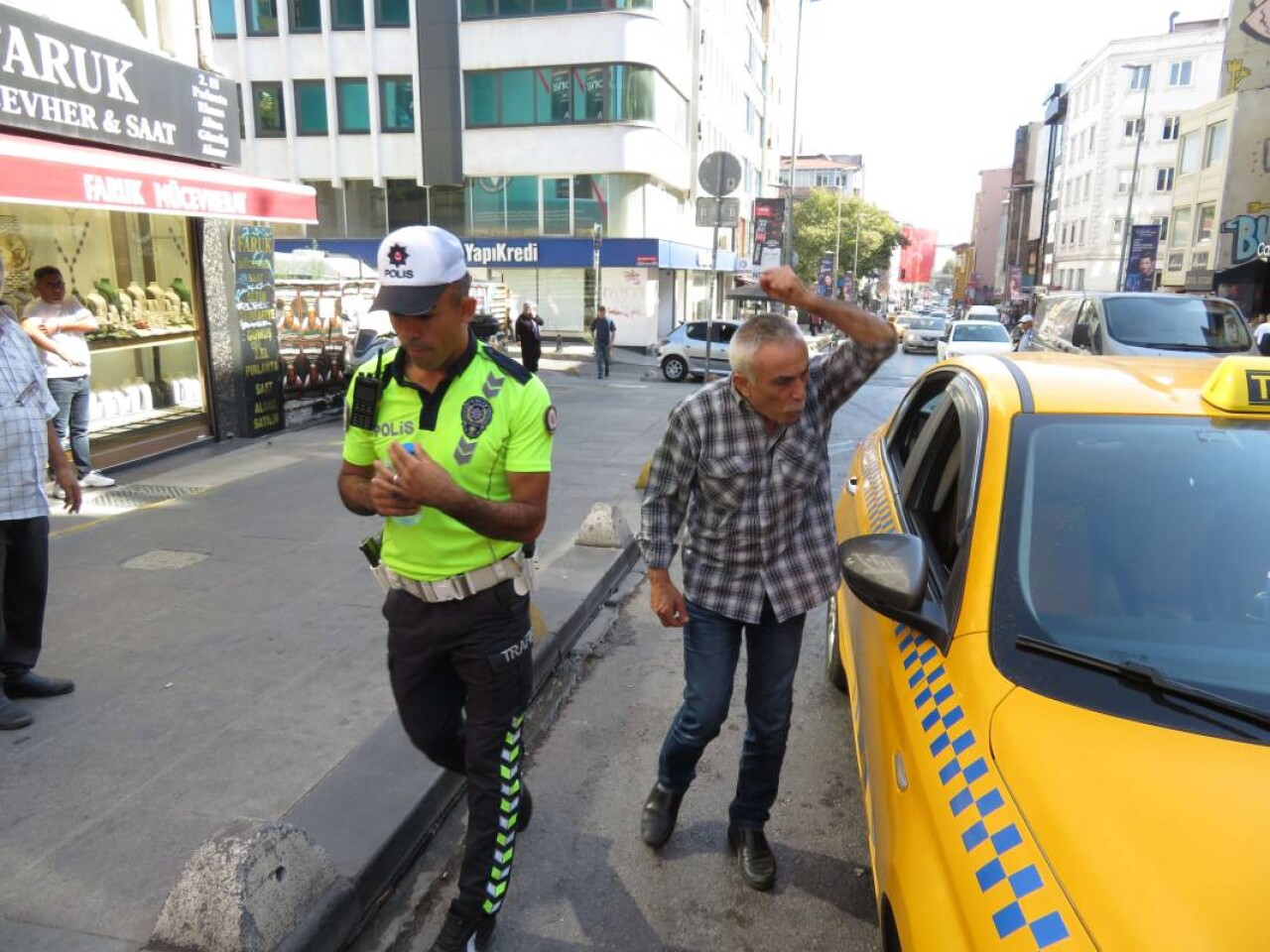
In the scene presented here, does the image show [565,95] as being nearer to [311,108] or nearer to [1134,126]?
[311,108]

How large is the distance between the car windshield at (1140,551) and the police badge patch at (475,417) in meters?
1.33

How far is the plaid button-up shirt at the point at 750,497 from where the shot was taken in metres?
2.74

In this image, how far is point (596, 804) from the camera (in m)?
3.47

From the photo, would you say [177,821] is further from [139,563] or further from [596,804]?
[139,563]

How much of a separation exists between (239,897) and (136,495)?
649cm

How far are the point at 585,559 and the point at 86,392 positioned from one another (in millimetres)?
4913

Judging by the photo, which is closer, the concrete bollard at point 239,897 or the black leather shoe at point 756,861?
the concrete bollard at point 239,897

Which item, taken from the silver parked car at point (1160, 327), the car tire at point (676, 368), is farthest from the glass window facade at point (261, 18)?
the silver parked car at point (1160, 327)

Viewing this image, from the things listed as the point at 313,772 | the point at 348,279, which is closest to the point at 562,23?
the point at 348,279

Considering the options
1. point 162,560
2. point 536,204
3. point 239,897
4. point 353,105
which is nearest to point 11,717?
point 239,897

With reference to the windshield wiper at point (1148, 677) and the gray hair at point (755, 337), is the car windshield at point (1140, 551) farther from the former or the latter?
the gray hair at point (755, 337)

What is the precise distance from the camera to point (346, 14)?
30359mm

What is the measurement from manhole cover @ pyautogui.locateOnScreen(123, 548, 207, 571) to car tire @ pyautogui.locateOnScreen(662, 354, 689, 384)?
620 inches

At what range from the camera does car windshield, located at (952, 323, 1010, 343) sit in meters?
22.7
